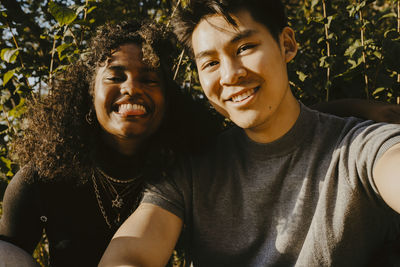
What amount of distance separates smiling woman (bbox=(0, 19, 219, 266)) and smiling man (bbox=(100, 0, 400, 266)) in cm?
29

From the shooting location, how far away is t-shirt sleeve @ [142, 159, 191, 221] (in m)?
1.79

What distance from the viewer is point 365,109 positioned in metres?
1.91

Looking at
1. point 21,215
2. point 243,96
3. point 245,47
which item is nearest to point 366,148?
point 243,96

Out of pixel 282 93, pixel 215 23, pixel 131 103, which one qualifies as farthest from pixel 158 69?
pixel 282 93

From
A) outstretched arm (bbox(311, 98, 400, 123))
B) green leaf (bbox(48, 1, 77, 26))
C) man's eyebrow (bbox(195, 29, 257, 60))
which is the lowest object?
outstretched arm (bbox(311, 98, 400, 123))

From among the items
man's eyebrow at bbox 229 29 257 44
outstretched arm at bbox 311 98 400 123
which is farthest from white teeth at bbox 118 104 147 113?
outstretched arm at bbox 311 98 400 123

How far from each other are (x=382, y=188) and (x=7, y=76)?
2.20 m

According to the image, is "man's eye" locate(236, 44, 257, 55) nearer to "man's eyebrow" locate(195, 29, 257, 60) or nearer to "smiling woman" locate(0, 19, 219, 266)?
"man's eyebrow" locate(195, 29, 257, 60)

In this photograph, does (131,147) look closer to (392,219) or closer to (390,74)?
(392,219)

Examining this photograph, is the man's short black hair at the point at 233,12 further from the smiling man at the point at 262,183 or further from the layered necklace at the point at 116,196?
the layered necklace at the point at 116,196

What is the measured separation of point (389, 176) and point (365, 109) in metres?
0.68

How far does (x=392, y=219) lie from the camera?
171cm

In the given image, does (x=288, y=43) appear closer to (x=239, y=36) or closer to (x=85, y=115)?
(x=239, y=36)

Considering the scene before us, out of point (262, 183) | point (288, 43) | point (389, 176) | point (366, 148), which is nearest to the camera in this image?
point (389, 176)
